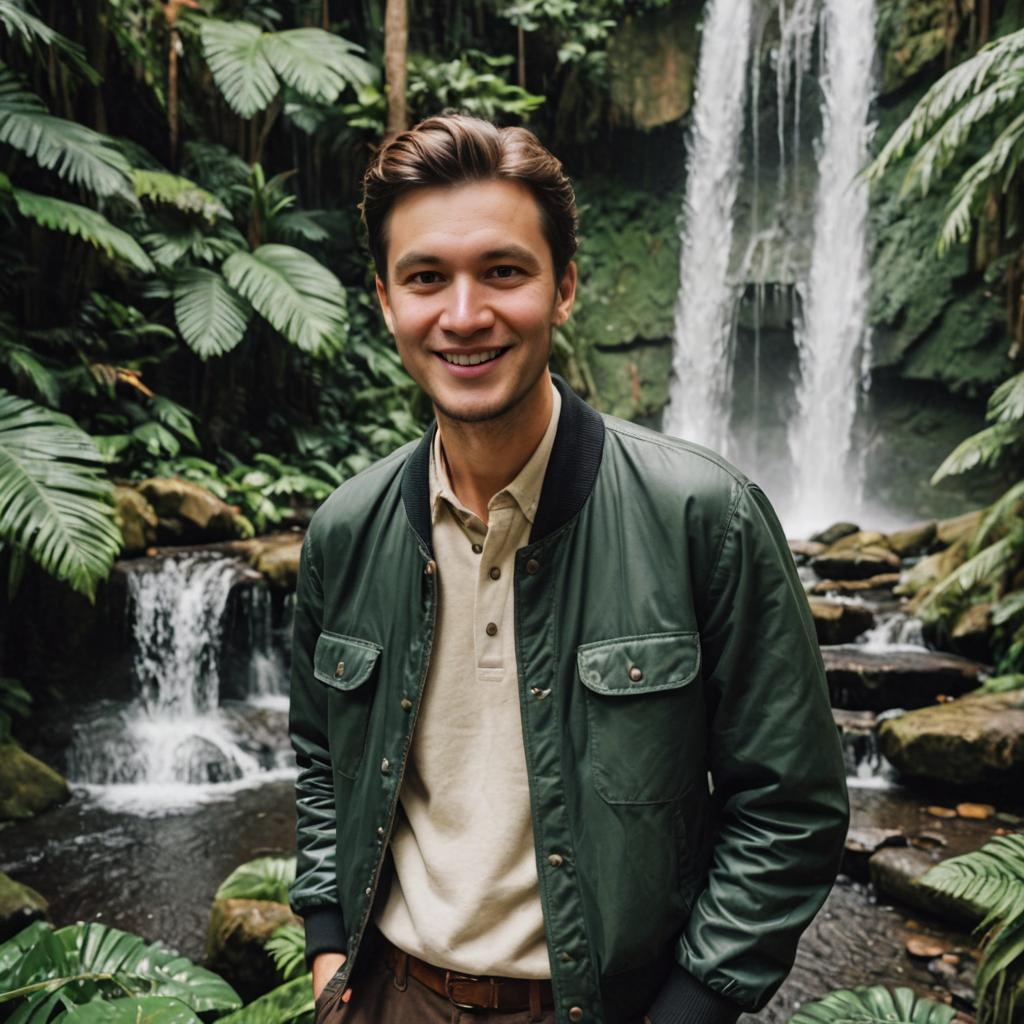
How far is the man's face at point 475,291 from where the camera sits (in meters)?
1.36

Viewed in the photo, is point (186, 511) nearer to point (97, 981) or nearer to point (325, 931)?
point (97, 981)

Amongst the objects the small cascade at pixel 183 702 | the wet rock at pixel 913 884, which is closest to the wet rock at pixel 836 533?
the wet rock at pixel 913 884

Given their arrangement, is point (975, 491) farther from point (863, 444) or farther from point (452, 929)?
point (452, 929)

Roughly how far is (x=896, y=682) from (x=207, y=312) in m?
7.40

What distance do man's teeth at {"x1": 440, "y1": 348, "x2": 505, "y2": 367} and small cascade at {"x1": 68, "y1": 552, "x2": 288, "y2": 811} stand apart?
5.57 metres

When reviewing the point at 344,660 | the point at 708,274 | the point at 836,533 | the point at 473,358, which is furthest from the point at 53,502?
the point at 708,274

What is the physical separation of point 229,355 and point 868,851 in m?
8.58

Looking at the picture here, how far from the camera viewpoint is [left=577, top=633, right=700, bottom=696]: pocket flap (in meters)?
1.33

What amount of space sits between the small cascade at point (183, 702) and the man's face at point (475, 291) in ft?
18.2

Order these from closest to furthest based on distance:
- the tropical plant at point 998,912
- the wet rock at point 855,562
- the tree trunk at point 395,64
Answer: the tropical plant at point 998,912
the wet rock at point 855,562
the tree trunk at point 395,64

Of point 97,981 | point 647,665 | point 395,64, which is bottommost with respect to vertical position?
point 97,981

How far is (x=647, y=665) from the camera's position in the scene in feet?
4.38

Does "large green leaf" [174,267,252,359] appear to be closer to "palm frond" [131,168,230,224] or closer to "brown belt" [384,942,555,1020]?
"palm frond" [131,168,230,224]

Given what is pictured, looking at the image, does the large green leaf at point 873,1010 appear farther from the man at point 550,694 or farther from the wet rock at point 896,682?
the wet rock at point 896,682
